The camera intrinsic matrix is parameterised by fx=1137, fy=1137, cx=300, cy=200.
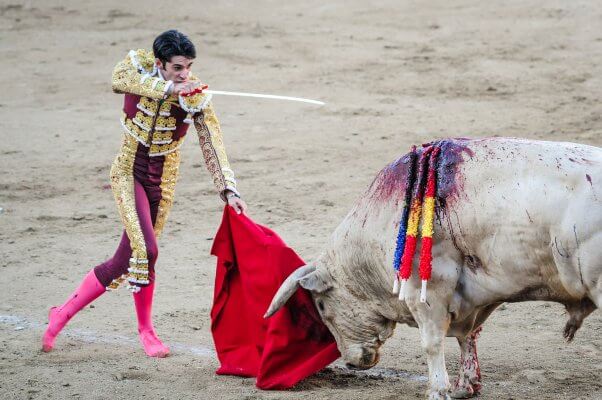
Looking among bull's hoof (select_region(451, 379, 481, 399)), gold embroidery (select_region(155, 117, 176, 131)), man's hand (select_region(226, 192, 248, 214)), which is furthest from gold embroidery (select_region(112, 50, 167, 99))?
bull's hoof (select_region(451, 379, 481, 399))

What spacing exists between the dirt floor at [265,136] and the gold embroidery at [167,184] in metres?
0.71

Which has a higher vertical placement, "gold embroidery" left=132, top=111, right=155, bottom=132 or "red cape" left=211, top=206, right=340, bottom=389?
"gold embroidery" left=132, top=111, right=155, bottom=132

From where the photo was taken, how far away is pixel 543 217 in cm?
456

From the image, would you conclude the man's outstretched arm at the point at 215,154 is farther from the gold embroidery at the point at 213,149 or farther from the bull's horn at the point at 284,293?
the bull's horn at the point at 284,293

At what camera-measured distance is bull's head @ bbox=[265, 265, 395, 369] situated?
5.46 m

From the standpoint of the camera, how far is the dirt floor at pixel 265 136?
230 inches

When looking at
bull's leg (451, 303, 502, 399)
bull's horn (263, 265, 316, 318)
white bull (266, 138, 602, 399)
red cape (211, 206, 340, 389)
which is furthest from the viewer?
red cape (211, 206, 340, 389)

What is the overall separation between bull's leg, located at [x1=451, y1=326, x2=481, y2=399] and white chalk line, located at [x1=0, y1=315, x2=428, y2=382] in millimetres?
324

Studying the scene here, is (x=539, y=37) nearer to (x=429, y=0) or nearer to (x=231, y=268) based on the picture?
(x=429, y=0)

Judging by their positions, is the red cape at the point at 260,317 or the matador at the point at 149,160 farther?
the matador at the point at 149,160

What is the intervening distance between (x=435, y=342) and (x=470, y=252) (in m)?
0.45

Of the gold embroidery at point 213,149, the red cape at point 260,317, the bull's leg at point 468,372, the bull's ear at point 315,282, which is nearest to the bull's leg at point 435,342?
the bull's leg at point 468,372

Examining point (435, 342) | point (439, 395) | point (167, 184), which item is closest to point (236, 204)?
point (167, 184)

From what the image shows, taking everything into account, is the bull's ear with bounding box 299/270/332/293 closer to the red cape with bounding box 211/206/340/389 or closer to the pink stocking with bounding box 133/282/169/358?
the red cape with bounding box 211/206/340/389
